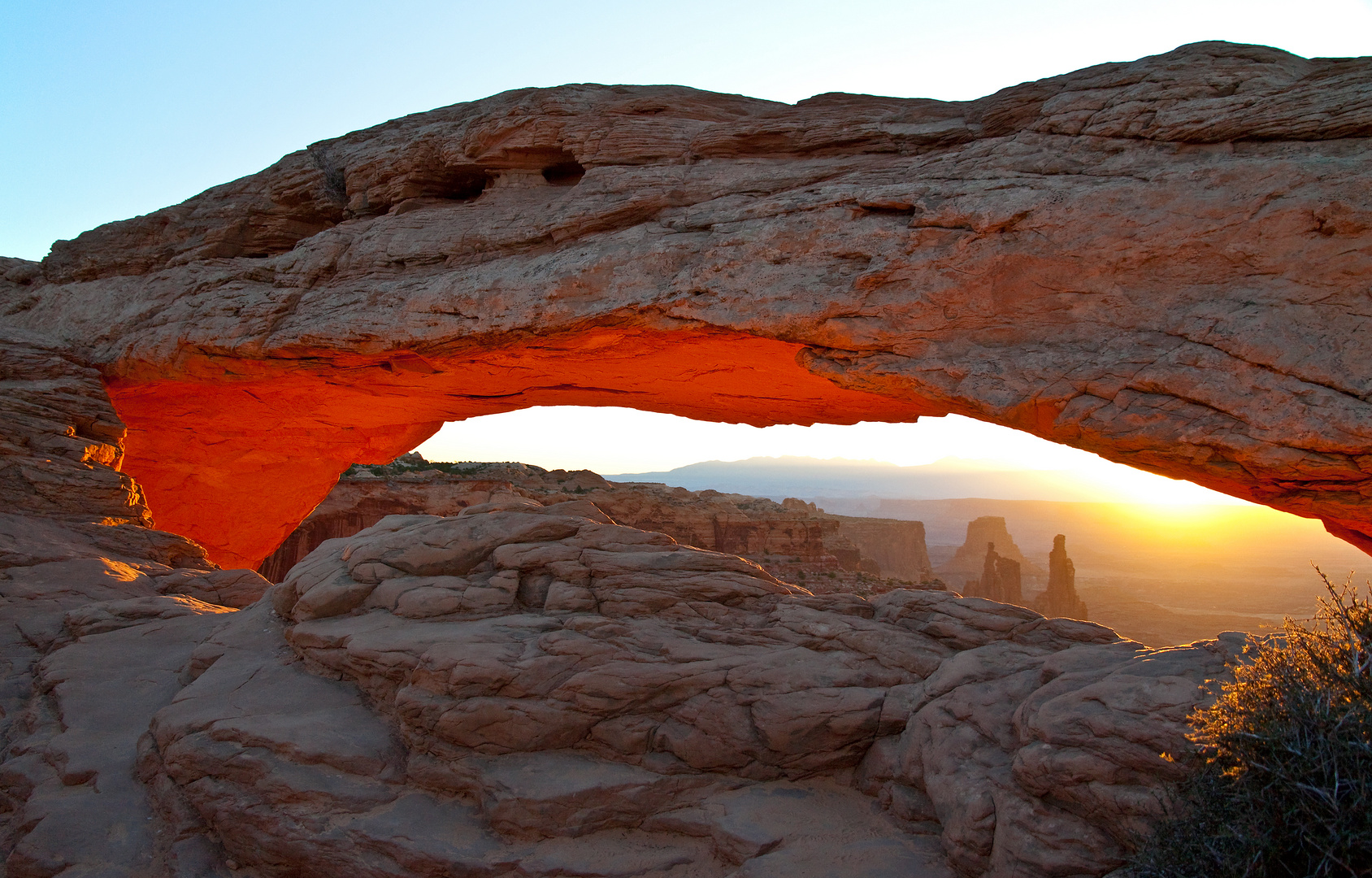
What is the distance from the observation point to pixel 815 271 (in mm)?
8844

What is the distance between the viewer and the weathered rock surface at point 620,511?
26.4 metres

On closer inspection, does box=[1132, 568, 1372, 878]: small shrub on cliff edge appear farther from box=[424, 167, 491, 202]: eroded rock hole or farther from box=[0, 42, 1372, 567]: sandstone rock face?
box=[424, 167, 491, 202]: eroded rock hole

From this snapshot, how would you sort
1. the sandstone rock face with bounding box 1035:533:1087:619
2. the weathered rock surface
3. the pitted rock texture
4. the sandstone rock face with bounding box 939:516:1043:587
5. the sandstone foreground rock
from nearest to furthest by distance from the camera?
the pitted rock texture, the sandstone foreground rock, the weathered rock surface, the sandstone rock face with bounding box 1035:533:1087:619, the sandstone rock face with bounding box 939:516:1043:587

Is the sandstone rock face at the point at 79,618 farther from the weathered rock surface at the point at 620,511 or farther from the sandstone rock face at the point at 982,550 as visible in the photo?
the sandstone rock face at the point at 982,550

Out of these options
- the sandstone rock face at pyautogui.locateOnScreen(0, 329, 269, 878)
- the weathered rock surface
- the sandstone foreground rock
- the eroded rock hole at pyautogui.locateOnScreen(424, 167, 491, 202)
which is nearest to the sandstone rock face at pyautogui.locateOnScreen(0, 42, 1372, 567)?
the eroded rock hole at pyautogui.locateOnScreen(424, 167, 491, 202)

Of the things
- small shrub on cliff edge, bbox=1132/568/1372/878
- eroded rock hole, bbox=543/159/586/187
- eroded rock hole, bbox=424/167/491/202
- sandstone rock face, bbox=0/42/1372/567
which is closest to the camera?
small shrub on cliff edge, bbox=1132/568/1372/878

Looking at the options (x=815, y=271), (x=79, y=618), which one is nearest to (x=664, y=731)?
(x=815, y=271)

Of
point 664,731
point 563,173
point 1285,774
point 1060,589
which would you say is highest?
point 563,173

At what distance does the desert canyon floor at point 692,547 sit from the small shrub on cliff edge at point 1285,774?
0.39 meters

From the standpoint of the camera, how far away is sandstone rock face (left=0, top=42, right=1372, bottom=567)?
23.3 ft

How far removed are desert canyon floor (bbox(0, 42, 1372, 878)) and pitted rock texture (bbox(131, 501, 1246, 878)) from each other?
0.03 meters

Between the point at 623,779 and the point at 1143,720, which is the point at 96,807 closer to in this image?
the point at 623,779

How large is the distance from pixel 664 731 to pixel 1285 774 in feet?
13.7

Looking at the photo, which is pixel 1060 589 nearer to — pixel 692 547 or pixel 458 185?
pixel 692 547
